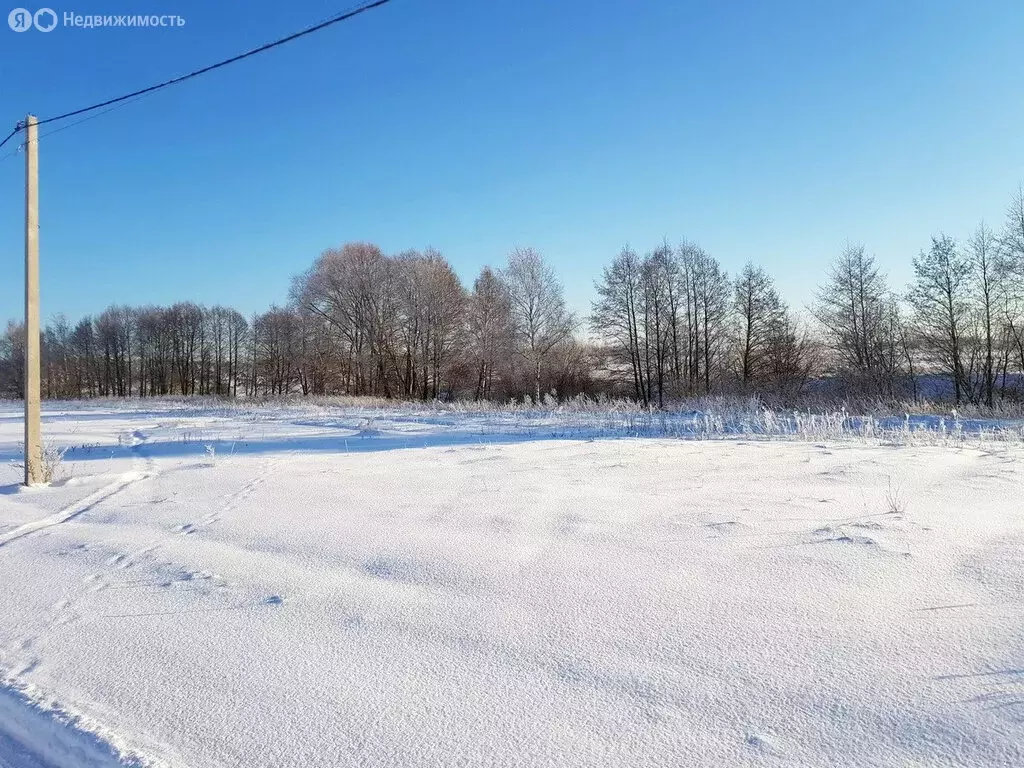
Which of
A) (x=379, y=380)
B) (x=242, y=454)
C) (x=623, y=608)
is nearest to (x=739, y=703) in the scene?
(x=623, y=608)

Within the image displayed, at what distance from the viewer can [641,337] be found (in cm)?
3156

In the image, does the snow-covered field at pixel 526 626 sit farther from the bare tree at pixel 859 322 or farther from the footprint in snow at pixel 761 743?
the bare tree at pixel 859 322

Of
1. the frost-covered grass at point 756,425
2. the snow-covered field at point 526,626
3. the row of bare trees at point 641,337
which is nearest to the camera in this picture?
the snow-covered field at point 526,626

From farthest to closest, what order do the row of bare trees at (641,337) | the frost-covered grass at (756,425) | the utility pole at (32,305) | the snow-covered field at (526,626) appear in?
the row of bare trees at (641,337), the frost-covered grass at (756,425), the utility pole at (32,305), the snow-covered field at (526,626)

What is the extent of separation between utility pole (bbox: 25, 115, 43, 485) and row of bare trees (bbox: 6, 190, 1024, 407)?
15303 mm

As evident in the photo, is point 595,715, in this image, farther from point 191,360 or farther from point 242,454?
point 191,360

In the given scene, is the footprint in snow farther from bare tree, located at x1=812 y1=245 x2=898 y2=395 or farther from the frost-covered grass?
bare tree, located at x1=812 y1=245 x2=898 y2=395

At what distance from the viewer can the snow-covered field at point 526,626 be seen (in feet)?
5.39

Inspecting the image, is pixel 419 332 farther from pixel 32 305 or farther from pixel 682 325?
pixel 32 305

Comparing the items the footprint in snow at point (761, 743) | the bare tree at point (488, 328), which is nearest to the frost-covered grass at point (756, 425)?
the footprint in snow at point (761, 743)

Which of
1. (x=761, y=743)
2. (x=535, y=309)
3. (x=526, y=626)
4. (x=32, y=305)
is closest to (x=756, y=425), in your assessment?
(x=526, y=626)

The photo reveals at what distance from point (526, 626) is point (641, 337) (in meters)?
30.3

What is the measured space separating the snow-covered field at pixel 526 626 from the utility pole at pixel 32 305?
3.12ft

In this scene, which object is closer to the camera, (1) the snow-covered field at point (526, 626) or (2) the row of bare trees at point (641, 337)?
(1) the snow-covered field at point (526, 626)
